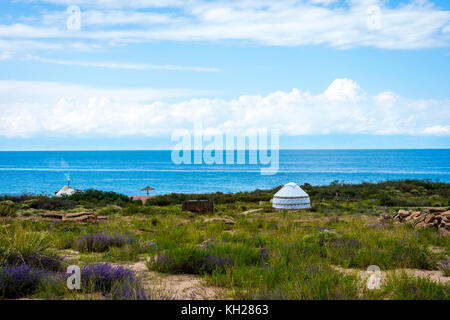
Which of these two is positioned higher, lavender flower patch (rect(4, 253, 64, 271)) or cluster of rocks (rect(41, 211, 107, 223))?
lavender flower patch (rect(4, 253, 64, 271))

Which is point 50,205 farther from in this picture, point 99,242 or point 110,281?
point 110,281

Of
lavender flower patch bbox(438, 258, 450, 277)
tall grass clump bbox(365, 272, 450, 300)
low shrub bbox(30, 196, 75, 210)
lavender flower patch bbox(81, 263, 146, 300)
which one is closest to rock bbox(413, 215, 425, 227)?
lavender flower patch bbox(438, 258, 450, 277)

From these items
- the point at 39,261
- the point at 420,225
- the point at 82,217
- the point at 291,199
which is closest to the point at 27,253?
the point at 39,261

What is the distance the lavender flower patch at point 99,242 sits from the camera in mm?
10171

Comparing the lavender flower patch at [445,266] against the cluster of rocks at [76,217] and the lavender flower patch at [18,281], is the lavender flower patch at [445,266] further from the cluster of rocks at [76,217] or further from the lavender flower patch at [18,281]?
the cluster of rocks at [76,217]

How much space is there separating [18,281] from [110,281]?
4.26ft

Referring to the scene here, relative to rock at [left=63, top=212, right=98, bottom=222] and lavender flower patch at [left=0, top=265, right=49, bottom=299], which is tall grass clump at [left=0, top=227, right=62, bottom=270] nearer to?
lavender flower patch at [left=0, top=265, right=49, bottom=299]

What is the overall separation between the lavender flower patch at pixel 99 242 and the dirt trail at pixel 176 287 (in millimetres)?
2303

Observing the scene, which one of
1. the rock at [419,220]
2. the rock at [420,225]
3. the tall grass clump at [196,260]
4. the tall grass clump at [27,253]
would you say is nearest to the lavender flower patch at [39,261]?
the tall grass clump at [27,253]

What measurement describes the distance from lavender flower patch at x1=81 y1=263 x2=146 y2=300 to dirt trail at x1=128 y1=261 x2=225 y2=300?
25 centimetres

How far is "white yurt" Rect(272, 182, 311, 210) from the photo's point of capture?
22875 millimetres

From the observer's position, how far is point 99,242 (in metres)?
10.4

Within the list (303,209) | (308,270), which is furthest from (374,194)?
(308,270)
